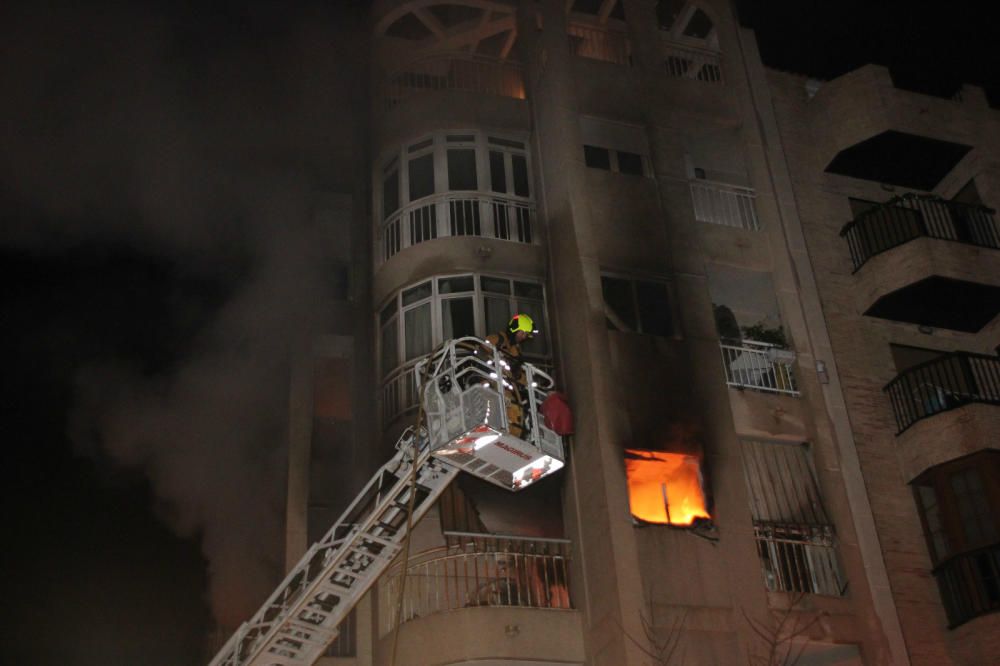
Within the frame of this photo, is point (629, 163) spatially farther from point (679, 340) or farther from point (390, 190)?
point (390, 190)

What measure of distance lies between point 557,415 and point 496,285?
3315 millimetres

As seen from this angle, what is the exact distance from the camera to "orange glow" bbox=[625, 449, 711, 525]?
18203mm

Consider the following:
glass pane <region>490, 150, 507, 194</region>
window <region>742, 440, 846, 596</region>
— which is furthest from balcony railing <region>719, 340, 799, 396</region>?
glass pane <region>490, 150, 507, 194</region>

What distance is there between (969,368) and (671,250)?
19.0ft

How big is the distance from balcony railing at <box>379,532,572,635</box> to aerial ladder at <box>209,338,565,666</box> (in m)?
1.00

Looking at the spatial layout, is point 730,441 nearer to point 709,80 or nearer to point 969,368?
point 969,368

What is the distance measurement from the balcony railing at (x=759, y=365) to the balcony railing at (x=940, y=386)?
1871 millimetres

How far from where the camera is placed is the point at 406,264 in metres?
20.8

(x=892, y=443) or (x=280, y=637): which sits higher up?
(x=892, y=443)

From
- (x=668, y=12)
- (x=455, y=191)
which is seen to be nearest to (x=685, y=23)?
(x=668, y=12)

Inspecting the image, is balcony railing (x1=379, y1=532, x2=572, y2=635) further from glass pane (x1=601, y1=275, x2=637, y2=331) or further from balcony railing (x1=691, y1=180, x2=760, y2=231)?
balcony railing (x1=691, y1=180, x2=760, y2=231)

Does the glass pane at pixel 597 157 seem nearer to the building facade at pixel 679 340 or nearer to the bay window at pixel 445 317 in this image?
the building facade at pixel 679 340

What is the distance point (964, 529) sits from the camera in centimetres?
1898

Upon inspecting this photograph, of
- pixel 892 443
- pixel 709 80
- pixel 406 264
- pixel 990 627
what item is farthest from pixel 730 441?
pixel 709 80
